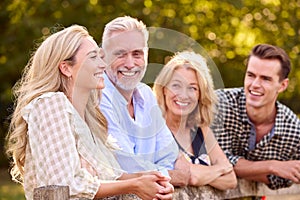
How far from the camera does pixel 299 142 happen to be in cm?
518

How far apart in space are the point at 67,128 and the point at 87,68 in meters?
0.34

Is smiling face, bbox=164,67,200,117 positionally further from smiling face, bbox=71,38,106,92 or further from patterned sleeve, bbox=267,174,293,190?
patterned sleeve, bbox=267,174,293,190

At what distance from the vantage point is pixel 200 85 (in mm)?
4371

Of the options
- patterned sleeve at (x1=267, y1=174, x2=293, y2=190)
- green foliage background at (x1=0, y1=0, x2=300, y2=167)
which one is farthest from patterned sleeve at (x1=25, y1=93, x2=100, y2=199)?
green foliage background at (x1=0, y1=0, x2=300, y2=167)

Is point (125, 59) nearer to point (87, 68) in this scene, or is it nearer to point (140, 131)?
point (140, 131)

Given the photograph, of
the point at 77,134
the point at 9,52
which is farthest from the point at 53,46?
the point at 9,52

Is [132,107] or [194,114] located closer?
[132,107]

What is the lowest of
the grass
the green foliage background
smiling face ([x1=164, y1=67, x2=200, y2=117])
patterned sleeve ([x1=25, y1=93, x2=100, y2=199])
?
the grass

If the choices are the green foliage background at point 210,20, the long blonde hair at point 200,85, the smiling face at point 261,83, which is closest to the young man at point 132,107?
Result: the long blonde hair at point 200,85

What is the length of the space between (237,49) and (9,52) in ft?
10.7

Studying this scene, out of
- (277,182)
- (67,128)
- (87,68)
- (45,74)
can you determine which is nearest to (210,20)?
(277,182)

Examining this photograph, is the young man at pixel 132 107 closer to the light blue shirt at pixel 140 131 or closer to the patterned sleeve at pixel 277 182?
the light blue shirt at pixel 140 131

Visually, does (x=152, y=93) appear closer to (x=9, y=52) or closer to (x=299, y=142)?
(x=299, y=142)

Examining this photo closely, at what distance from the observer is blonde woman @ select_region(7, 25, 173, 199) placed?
326cm
